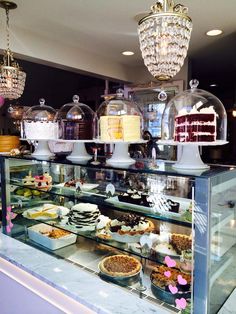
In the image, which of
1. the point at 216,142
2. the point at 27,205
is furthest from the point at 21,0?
the point at 216,142

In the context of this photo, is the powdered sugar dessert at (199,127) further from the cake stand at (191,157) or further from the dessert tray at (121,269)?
the dessert tray at (121,269)

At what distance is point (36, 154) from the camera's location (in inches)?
70.8

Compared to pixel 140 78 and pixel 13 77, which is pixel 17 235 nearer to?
pixel 13 77

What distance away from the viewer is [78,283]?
3.98 feet

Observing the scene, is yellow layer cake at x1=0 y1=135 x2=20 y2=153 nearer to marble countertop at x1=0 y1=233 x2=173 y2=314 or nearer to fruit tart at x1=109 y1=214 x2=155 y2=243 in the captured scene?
marble countertop at x1=0 y1=233 x2=173 y2=314

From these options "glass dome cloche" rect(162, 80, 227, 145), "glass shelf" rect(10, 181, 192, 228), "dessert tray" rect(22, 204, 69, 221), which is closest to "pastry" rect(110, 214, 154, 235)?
"glass shelf" rect(10, 181, 192, 228)

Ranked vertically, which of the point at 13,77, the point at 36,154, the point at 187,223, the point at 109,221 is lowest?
the point at 109,221

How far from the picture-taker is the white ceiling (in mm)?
2584

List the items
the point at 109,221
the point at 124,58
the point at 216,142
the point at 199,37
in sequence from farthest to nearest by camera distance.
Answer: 1. the point at 124,58
2. the point at 199,37
3. the point at 109,221
4. the point at 216,142

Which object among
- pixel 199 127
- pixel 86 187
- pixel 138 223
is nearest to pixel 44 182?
pixel 86 187

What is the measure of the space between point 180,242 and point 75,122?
2.90 ft

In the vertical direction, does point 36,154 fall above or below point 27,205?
above

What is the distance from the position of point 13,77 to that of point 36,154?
1336 mm

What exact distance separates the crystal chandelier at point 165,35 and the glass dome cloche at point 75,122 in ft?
1.62
